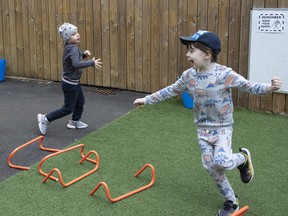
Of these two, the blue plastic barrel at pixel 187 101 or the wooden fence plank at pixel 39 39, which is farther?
the wooden fence plank at pixel 39 39

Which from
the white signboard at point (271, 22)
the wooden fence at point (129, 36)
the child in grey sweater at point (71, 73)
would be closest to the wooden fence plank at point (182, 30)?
the wooden fence at point (129, 36)

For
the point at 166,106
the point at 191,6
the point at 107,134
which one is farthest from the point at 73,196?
the point at 191,6

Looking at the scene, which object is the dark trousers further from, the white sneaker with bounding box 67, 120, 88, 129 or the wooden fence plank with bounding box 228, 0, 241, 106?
the wooden fence plank with bounding box 228, 0, 241, 106

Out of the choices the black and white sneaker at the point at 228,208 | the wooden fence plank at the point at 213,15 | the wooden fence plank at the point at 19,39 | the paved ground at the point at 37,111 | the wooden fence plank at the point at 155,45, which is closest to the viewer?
the black and white sneaker at the point at 228,208

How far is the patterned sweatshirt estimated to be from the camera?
3.93 meters

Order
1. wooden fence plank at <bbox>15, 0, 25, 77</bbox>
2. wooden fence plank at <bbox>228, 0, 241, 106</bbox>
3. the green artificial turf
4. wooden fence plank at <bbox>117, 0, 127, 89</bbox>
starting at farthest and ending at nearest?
1. wooden fence plank at <bbox>15, 0, 25, 77</bbox>
2. wooden fence plank at <bbox>117, 0, 127, 89</bbox>
3. wooden fence plank at <bbox>228, 0, 241, 106</bbox>
4. the green artificial turf

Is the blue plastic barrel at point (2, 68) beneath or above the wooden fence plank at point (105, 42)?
beneath

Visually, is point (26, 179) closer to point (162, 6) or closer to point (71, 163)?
point (71, 163)

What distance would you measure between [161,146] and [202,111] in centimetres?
198

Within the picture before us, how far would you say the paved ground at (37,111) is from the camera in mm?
5883

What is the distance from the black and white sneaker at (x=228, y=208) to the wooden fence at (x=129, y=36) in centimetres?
353

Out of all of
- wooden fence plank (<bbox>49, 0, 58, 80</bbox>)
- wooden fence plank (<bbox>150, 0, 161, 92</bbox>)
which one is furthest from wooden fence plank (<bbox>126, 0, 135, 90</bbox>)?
wooden fence plank (<bbox>49, 0, 58, 80</bbox>)

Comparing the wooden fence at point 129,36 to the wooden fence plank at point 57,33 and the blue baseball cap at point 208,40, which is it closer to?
the wooden fence plank at point 57,33

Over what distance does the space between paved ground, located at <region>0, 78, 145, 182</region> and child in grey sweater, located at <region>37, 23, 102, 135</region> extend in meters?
0.23
